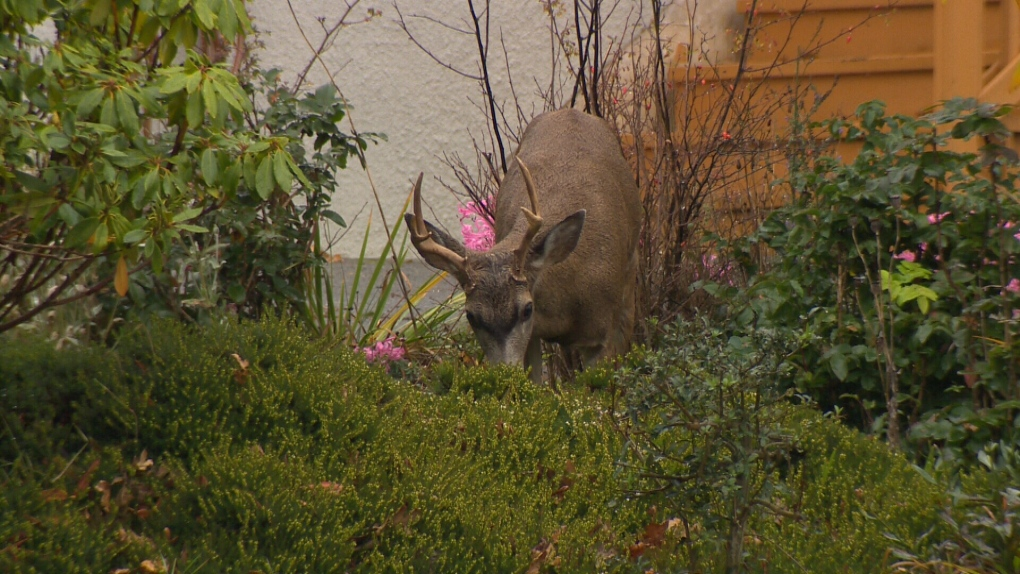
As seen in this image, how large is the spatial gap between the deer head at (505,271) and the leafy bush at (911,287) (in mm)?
1089

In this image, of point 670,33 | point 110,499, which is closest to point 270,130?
point 110,499

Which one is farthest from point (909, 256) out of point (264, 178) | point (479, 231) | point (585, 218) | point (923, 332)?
point (479, 231)

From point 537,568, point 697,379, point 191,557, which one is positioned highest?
point 697,379

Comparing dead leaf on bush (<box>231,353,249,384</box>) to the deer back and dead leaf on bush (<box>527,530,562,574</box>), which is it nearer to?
dead leaf on bush (<box>527,530,562,574</box>)

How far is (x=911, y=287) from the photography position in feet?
15.3

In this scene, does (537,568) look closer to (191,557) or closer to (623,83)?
(191,557)

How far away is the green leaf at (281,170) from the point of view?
3.35m

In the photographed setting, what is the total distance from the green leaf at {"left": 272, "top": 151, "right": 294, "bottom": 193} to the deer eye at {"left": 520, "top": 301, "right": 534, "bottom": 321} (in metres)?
2.48

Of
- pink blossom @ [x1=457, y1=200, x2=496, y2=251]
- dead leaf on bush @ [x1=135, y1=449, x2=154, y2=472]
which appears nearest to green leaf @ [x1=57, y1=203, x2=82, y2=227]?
dead leaf on bush @ [x1=135, y1=449, x2=154, y2=472]

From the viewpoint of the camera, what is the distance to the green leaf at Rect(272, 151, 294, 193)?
335 cm

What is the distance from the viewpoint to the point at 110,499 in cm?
379

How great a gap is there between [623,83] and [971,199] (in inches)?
160

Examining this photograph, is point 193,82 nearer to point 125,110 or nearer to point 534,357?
point 125,110

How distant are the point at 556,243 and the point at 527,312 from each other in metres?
0.38
